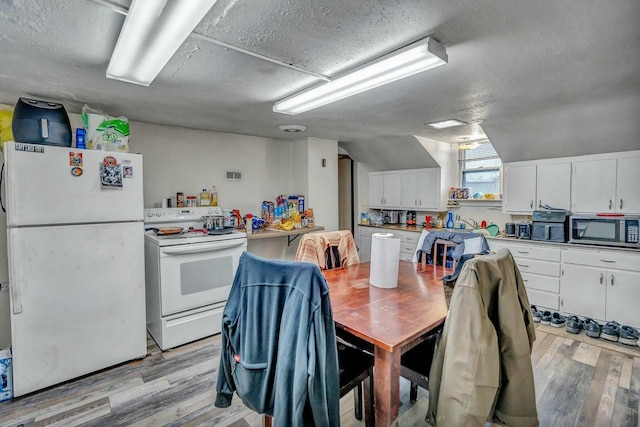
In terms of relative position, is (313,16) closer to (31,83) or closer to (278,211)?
(31,83)

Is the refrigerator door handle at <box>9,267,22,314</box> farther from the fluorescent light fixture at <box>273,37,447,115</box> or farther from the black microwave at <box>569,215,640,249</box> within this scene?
the black microwave at <box>569,215,640,249</box>

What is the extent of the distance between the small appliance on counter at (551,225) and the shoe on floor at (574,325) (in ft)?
2.71

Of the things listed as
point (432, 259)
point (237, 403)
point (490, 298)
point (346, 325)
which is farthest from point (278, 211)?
point (490, 298)

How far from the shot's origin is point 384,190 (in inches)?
216

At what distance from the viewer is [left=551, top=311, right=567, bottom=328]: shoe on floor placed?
324cm

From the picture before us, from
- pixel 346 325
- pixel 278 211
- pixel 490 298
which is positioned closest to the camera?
pixel 490 298

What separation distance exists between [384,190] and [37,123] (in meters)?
4.56

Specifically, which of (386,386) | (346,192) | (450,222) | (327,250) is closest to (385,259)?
(327,250)

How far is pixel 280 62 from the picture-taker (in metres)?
1.91

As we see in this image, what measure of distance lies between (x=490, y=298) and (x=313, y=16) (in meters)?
1.51

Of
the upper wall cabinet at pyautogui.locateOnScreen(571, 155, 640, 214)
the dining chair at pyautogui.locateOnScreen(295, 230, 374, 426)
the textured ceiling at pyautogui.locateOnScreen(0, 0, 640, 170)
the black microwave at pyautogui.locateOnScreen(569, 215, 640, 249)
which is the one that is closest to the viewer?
the textured ceiling at pyautogui.locateOnScreen(0, 0, 640, 170)

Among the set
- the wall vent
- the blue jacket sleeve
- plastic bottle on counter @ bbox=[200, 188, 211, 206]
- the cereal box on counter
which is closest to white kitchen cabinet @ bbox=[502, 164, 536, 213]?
the wall vent

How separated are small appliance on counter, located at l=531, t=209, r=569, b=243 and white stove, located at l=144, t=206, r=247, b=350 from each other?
3317mm

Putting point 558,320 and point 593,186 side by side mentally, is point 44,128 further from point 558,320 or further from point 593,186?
point 593,186
